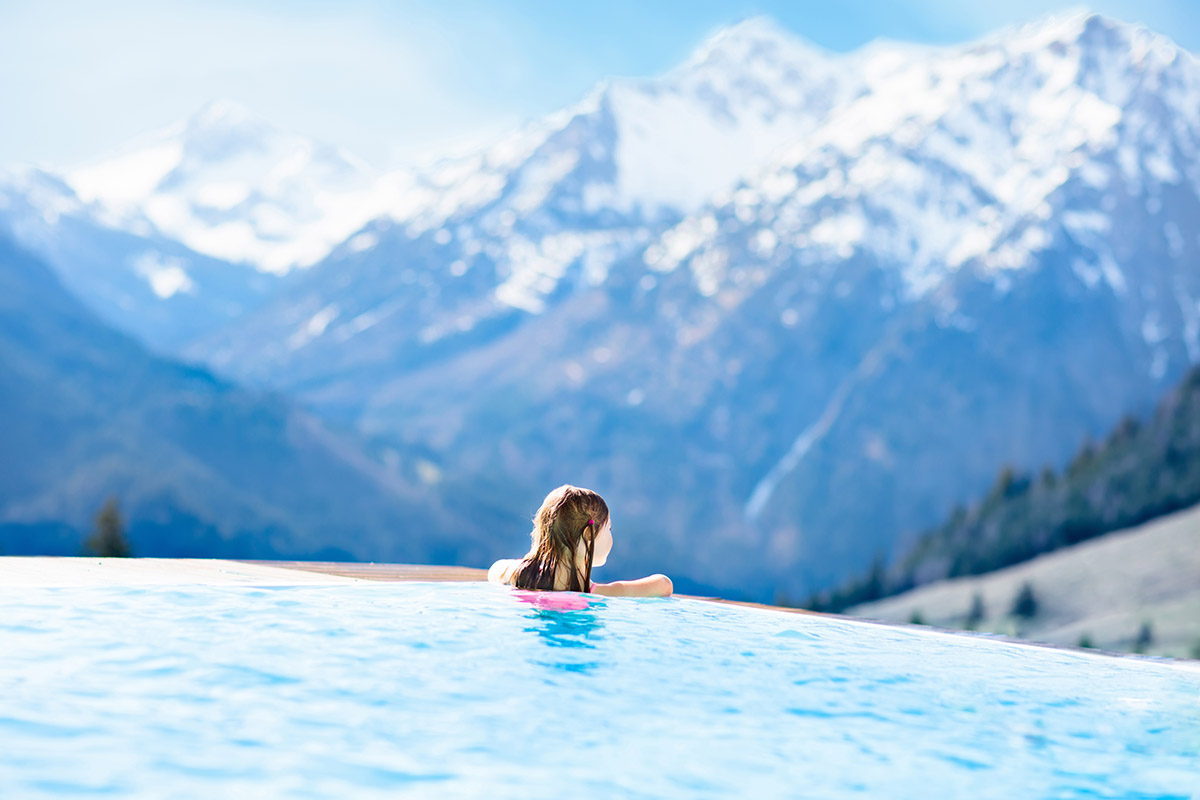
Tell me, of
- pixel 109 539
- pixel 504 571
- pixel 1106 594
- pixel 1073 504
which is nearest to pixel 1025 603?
pixel 1106 594

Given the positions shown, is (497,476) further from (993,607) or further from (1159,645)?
(1159,645)

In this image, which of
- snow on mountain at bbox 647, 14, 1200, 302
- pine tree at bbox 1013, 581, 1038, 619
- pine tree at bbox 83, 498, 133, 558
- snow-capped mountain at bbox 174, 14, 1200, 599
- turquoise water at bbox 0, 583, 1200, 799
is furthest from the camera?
snow on mountain at bbox 647, 14, 1200, 302

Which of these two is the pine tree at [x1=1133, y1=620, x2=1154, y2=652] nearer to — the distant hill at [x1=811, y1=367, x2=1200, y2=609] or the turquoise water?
the distant hill at [x1=811, y1=367, x2=1200, y2=609]

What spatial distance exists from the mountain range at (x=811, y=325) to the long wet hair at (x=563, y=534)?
9827 cm

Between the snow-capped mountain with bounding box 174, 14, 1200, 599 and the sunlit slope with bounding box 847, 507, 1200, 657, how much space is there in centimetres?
4946

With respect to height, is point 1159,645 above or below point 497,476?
below

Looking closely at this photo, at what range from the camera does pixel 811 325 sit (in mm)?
154750

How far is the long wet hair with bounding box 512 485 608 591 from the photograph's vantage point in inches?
276

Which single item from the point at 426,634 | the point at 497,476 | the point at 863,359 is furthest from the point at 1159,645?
the point at 863,359

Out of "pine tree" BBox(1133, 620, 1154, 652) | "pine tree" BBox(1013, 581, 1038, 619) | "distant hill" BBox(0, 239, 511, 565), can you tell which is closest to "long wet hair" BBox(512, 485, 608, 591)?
"pine tree" BBox(1133, 620, 1154, 652)

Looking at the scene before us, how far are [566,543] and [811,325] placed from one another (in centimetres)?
15048

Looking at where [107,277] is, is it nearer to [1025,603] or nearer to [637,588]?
[1025,603]

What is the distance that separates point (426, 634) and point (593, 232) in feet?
622

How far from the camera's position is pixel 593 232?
19525cm
